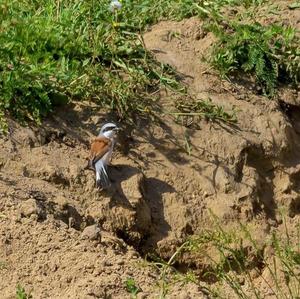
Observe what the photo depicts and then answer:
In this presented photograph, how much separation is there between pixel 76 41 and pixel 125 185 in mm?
1277

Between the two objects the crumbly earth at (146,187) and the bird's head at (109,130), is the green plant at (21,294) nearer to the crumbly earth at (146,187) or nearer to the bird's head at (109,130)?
the crumbly earth at (146,187)

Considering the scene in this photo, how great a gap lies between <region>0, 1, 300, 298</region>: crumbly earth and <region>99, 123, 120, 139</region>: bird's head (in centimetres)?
16

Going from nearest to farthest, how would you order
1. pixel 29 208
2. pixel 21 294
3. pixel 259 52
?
pixel 21 294, pixel 29 208, pixel 259 52

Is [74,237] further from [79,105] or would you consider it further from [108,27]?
[108,27]

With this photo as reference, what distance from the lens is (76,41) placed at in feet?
25.5

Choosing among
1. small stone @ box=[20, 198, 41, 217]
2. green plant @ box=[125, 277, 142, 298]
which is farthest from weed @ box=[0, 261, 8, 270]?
green plant @ box=[125, 277, 142, 298]

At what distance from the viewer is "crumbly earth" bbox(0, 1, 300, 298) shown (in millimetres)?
6199

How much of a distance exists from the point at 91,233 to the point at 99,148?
0.74 metres

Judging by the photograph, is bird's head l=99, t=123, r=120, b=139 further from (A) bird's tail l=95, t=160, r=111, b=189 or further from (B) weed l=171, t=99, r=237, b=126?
(B) weed l=171, t=99, r=237, b=126

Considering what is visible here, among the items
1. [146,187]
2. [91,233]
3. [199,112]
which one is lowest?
[146,187]

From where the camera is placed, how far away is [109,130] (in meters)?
7.15

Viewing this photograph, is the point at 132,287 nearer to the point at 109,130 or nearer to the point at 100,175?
the point at 100,175

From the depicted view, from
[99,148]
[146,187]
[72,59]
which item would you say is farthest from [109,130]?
[72,59]

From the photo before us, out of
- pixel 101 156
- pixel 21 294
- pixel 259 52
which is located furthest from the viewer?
pixel 259 52
